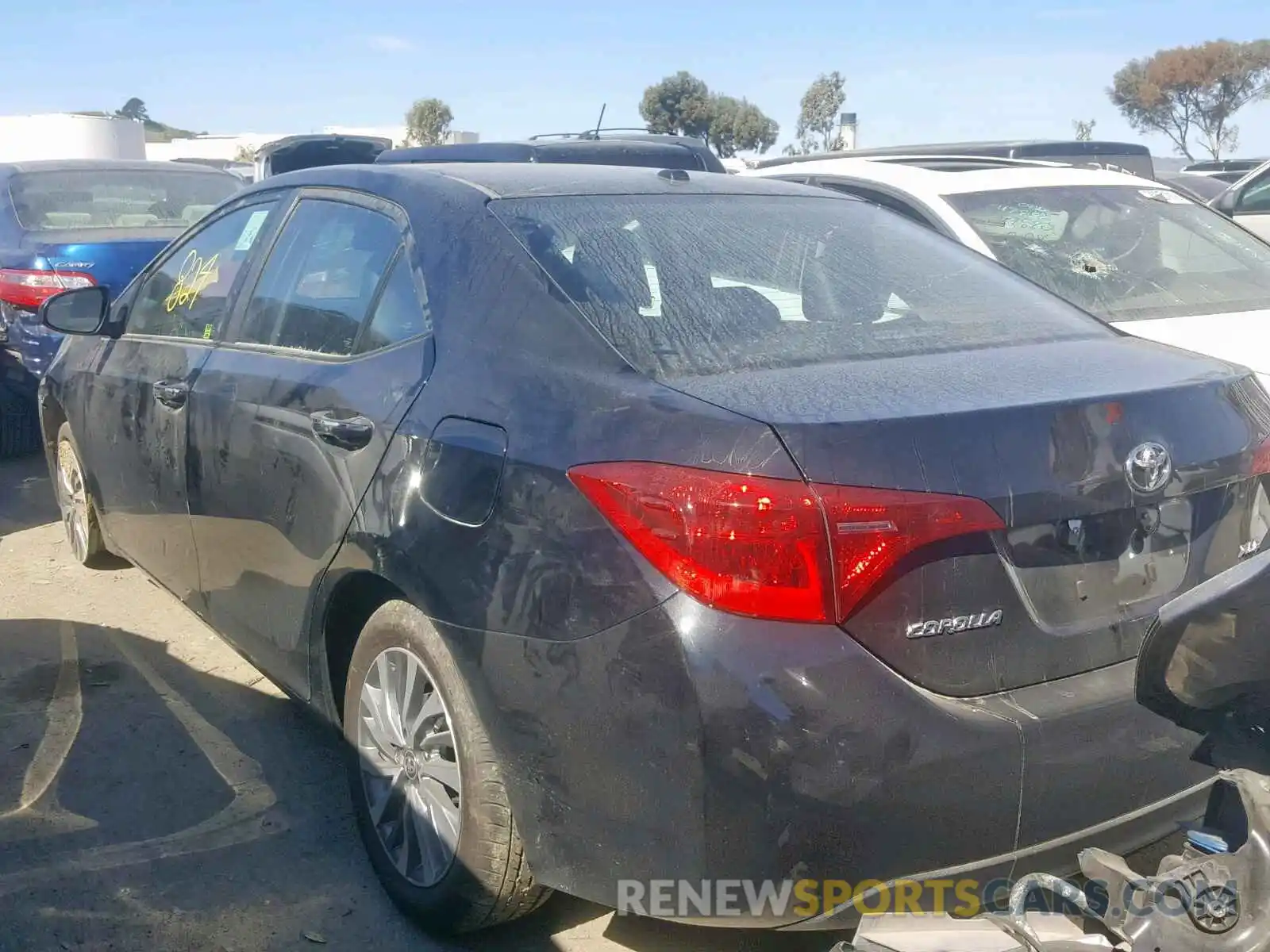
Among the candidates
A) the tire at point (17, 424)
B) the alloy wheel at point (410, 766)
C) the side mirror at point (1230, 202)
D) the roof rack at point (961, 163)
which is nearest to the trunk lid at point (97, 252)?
the tire at point (17, 424)

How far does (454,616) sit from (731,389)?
Result: 2.35ft

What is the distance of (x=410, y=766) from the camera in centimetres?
294

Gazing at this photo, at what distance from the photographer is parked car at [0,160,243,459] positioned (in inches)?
280

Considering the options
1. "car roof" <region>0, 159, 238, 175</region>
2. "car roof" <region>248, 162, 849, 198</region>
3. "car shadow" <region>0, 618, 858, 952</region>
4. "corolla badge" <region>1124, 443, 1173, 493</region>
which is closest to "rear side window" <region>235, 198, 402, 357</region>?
"car roof" <region>248, 162, 849, 198</region>

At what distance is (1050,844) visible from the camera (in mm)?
2363

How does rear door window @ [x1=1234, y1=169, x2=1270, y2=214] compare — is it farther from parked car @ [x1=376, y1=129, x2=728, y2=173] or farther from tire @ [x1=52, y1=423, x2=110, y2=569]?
tire @ [x1=52, y1=423, x2=110, y2=569]

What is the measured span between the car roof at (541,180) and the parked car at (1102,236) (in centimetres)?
169

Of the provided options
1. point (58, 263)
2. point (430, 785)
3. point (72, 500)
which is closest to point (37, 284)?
point (58, 263)

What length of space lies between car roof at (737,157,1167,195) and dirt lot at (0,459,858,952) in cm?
309

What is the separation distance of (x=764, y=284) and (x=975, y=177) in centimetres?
303

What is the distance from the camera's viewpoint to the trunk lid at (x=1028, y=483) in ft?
7.43

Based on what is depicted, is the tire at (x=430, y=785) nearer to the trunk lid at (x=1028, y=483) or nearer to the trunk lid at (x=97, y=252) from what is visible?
the trunk lid at (x=1028, y=483)

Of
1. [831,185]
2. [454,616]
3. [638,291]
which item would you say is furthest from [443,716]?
[831,185]

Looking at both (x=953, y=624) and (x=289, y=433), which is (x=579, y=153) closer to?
(x=289, y=433)
